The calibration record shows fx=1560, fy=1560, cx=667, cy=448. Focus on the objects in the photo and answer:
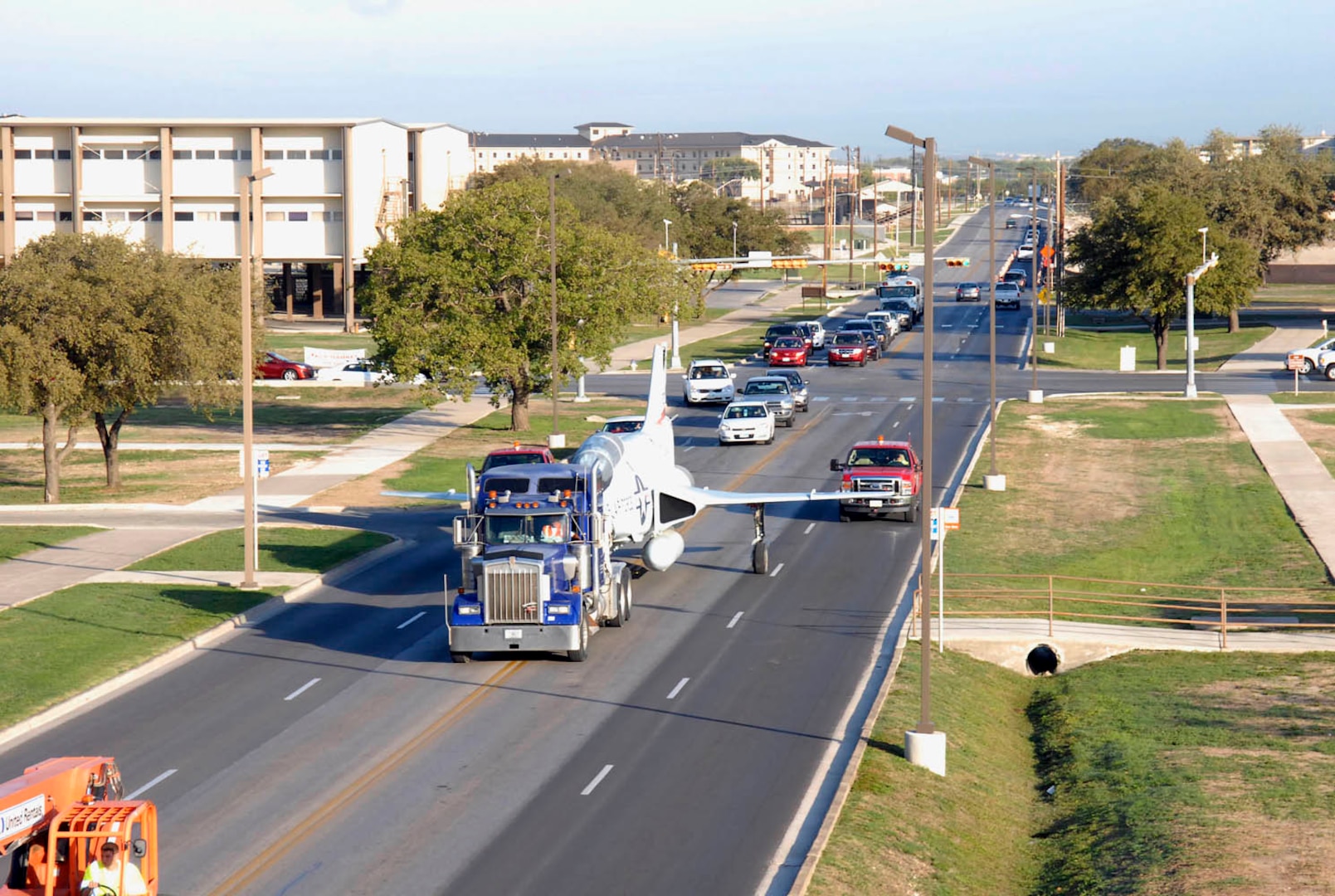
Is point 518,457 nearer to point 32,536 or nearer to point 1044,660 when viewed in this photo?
point 1044,660

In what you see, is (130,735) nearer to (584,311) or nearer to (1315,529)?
(1315,529)

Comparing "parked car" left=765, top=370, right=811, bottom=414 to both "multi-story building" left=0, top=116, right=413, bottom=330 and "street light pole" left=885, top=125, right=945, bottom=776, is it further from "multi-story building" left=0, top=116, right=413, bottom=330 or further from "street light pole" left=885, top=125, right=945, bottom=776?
"multi-story building" left=0, top=116, right=413, bottom=330

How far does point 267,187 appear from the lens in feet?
349

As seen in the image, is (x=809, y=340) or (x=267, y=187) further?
(x=267, y=187)

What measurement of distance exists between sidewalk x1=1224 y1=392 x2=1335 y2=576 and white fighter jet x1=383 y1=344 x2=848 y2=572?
12.3m

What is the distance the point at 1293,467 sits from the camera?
49.3 m

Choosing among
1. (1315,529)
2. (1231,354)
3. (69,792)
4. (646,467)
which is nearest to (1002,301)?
(1231,354)

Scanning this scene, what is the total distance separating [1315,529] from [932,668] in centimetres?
1698

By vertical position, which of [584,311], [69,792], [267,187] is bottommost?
[69,792]

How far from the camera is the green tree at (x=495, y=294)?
56281 mm

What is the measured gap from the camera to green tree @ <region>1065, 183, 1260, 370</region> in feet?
268

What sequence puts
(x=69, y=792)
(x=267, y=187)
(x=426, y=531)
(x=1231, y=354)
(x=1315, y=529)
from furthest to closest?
(x=267, y=187), (x=1231, y=354), (x=426, y=531), (x=1315, y=529), (x=69, y=792)

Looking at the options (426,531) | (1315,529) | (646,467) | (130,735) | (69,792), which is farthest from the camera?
(426,531)

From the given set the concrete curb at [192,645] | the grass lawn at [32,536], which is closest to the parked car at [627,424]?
the concrete curb at [192,645]
